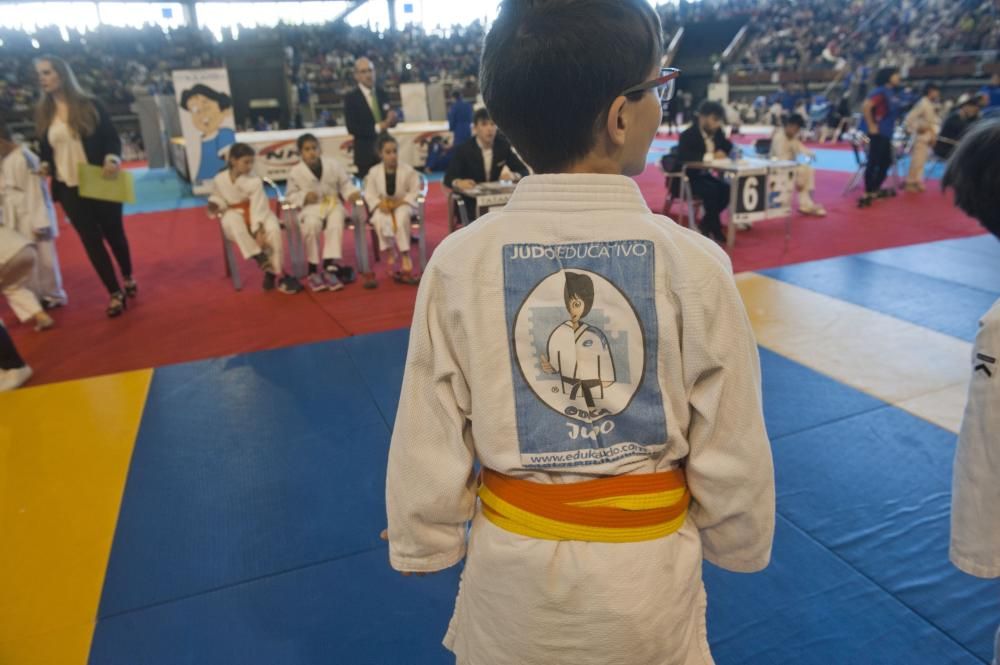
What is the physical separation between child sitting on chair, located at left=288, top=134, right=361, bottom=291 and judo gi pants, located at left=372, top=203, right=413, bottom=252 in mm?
254

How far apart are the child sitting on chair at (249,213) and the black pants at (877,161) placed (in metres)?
6.95

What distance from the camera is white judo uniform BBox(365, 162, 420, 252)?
562 cm

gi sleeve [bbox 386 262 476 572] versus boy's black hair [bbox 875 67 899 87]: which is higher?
boy's black hair [bbox 875 67 899 87]

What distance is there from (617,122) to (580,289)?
236 mm

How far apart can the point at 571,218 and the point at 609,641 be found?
24.2 inches

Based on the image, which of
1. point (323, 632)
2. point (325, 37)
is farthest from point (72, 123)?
point (325, 37)

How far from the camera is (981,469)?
123 centimetres

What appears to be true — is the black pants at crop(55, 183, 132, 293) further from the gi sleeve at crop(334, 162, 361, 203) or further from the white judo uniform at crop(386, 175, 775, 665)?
the white judo uniform at crop(386, 175, 775, 665)

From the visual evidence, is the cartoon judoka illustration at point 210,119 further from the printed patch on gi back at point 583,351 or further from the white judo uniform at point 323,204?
the printed patch on gi back at point 583,351

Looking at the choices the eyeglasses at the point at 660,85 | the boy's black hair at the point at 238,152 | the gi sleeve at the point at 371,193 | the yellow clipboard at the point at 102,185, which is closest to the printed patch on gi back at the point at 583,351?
the eyeglasses at the point at 660,85

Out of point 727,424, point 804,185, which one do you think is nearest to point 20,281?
point 727,424

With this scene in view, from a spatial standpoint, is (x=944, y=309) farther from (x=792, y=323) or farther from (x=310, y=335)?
(x=310, y=335)

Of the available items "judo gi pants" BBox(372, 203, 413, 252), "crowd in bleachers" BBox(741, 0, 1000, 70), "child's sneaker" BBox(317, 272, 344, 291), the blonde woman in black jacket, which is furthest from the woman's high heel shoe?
"crowd in bleachers" BBox(741, 0, 1000, 70)

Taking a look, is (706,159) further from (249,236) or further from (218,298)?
(218,298)
